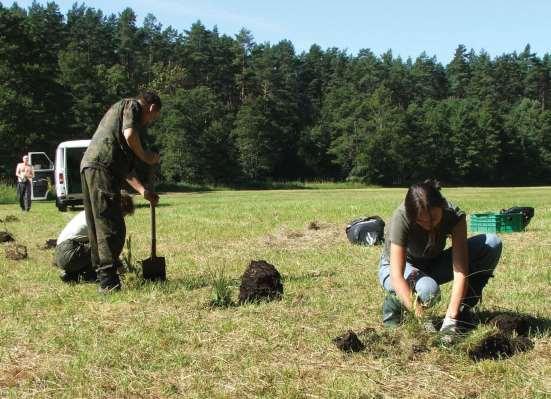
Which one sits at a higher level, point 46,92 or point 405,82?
point 405,82

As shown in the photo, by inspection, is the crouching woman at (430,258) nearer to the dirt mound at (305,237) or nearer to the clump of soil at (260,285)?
the clump of soil at (260,285)

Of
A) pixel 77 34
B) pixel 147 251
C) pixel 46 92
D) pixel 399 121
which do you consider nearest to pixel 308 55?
pixel 399 121

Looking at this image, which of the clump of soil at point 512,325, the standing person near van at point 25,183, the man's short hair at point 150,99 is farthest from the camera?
the standing person near van at point 25,183

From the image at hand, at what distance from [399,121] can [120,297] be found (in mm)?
71461

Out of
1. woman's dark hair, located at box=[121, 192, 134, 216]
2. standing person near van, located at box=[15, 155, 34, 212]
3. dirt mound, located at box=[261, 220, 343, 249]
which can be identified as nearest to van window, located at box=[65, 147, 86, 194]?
standing person near van, located at box=[15, 155, 34, 212]

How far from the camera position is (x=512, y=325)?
4496 millimetres

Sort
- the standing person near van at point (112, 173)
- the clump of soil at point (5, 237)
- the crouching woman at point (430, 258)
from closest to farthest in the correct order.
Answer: the crouching woman at point (430, 258)
the standing person near van at point (112, 173)
the clump of soil at point (5, 237)

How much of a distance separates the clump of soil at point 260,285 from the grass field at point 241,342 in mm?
147

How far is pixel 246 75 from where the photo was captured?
83.1 m

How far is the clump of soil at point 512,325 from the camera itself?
4.48 m

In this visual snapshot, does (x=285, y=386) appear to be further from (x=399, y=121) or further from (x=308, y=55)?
(x=308, y=55)

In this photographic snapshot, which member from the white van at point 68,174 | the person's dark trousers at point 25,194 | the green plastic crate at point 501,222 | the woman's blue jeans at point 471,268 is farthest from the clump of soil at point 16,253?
the white van at point 68,174

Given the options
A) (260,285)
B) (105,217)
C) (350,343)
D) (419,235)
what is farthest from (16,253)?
(419,235)

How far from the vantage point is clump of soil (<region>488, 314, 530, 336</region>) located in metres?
4.48
